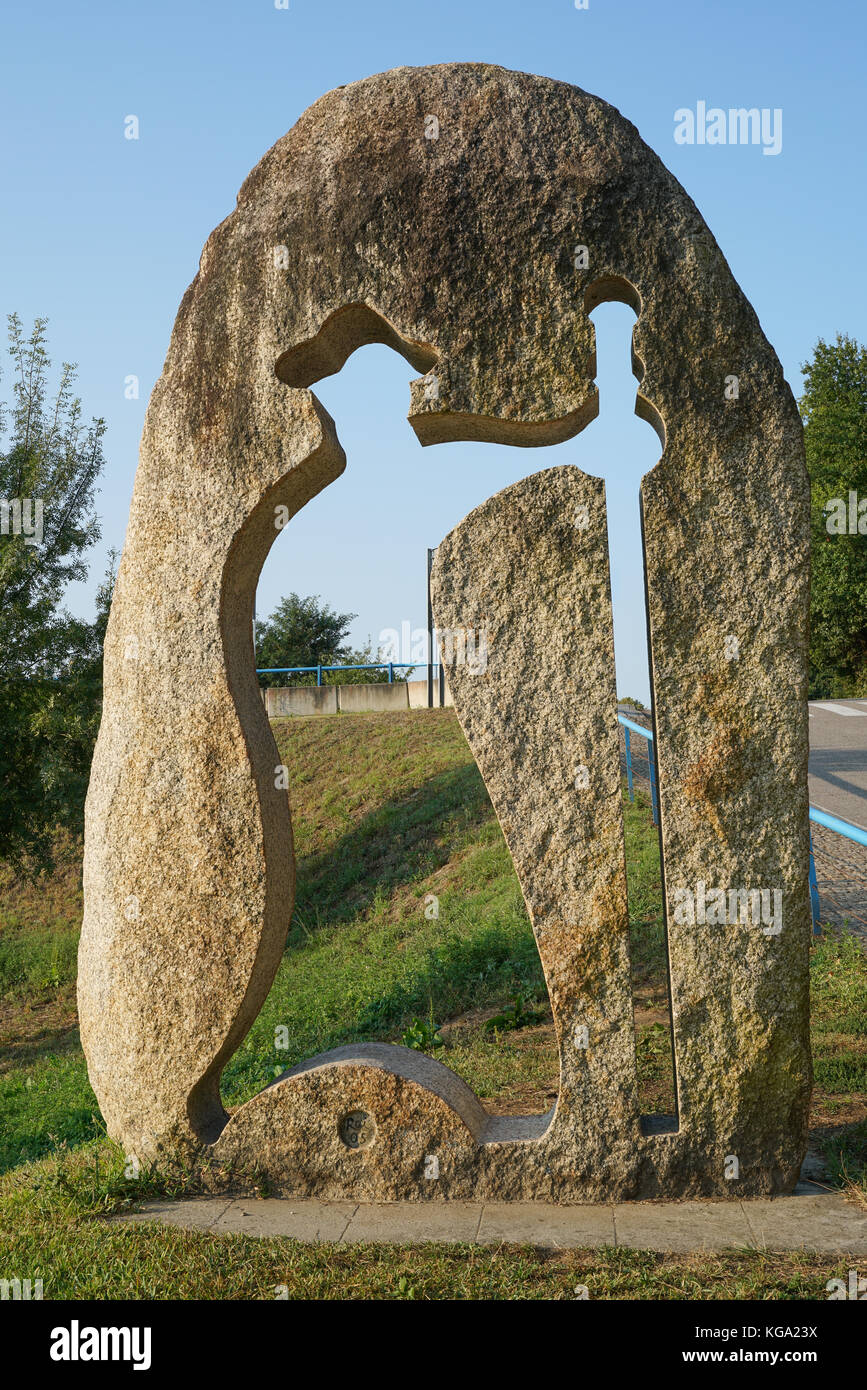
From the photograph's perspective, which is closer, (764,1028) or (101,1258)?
(101,1258)

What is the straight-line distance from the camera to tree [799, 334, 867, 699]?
31266 millimetres

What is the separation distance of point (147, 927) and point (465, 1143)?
153cm

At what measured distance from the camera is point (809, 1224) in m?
3.95

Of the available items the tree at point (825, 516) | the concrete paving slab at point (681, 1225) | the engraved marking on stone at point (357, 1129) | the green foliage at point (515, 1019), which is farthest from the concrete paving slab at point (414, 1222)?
the tree at point (825, 516)

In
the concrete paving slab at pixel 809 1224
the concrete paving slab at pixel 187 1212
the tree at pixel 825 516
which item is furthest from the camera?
the tree at pixel 825 516

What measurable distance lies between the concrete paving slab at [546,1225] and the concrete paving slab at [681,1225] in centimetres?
6

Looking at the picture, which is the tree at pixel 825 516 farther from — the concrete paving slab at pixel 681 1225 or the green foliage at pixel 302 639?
the concrete paving slab at pixel 681 1225

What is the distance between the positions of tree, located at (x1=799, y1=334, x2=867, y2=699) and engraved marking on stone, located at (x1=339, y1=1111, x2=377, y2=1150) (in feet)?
94.4

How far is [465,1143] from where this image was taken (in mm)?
4227

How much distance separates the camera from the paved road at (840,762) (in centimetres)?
1062

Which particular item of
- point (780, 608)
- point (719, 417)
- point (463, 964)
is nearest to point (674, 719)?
Answer: point (780, 608)

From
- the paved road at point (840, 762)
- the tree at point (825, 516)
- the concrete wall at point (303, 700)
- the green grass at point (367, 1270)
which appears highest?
the tree at point (825, 516)

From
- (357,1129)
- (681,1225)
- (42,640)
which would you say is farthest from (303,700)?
(681,1225)
